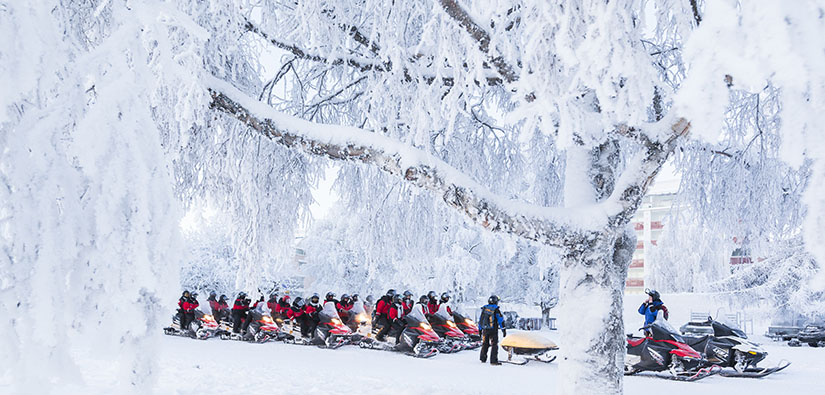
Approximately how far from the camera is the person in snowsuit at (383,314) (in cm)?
1329

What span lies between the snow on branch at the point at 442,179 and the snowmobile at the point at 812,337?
18779mm

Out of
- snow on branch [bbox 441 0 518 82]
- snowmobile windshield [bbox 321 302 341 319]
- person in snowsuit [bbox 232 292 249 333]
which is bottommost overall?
person in snowsuit [bbox 232 292 249 333]

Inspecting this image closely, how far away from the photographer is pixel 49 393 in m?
1.91

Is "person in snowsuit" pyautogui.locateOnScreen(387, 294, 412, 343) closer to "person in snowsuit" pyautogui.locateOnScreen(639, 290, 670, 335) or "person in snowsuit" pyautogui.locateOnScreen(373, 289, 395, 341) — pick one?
"person in snowsuit" pyautogui.locateOnScreen(373, 289, 395, 341)

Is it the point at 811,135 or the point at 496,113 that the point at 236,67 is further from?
the point at 811,135

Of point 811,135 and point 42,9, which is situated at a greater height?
point 42,9

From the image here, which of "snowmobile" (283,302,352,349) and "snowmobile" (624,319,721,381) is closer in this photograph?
"snowmobile" (624,319,721,381)

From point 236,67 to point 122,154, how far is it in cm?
446

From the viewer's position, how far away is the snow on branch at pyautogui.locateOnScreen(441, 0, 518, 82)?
3797 mm

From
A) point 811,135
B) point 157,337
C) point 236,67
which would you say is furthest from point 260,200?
point 811,135

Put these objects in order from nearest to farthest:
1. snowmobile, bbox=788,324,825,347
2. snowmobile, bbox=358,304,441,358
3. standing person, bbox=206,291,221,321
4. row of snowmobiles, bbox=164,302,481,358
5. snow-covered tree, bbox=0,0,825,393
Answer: snow-covered tree, bbox=0,0,825,393, snowmobile, bbox=358,304,441,358, row of snowmobiles, bbox=164,302,481,358, standing person, bbox=206,291,221,321, snowmobile, bbox=788,324,825,347

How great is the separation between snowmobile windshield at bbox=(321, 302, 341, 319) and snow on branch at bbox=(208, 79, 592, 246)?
9.99 metres

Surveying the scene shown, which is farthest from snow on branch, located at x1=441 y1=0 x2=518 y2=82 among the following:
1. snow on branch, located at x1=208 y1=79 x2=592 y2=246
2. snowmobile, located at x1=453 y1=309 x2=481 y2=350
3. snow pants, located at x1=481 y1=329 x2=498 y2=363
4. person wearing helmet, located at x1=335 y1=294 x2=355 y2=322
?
person wearing helmet, located at x1=335 y1=294 x2=355 y2=322

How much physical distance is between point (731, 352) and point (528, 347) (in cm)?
359
